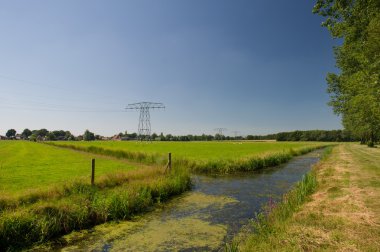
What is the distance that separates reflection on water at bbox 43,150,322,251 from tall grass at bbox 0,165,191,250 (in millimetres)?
720

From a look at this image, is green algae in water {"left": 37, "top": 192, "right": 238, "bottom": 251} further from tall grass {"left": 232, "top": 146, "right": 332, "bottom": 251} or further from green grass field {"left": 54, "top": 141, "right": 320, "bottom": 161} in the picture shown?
green grass field {"left": 54, "top": 141, "right": 320, "bottom": 161}

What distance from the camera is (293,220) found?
1130 cm

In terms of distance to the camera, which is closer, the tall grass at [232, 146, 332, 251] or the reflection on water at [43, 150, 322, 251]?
the tall grass at [232, 146, 332, 251]

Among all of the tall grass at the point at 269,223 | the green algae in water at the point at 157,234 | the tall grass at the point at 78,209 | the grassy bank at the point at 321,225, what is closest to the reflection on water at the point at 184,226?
the green algae in water at the point at 157,234

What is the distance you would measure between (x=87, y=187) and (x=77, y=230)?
15.7 feet

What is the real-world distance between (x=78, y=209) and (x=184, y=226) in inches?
209

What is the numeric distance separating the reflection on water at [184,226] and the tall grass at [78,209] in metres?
0.72

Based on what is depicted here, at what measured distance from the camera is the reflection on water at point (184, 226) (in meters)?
10.8

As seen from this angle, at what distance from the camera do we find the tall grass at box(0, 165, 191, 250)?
10664 millimetres

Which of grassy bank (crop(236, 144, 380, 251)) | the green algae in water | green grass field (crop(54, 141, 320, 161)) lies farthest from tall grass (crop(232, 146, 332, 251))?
green grass field (crop(54, 141, 320, 161))

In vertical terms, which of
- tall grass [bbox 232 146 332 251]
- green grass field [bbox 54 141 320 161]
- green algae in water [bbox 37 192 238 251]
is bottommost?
green algae in water [bbox 37 192 238 251]

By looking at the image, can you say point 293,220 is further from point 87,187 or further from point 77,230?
point 87,187

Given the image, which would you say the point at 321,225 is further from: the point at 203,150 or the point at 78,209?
the point at 203,150

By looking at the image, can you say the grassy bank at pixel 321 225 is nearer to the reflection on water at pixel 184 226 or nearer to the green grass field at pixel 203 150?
the reflection on water at pixel 184 226
